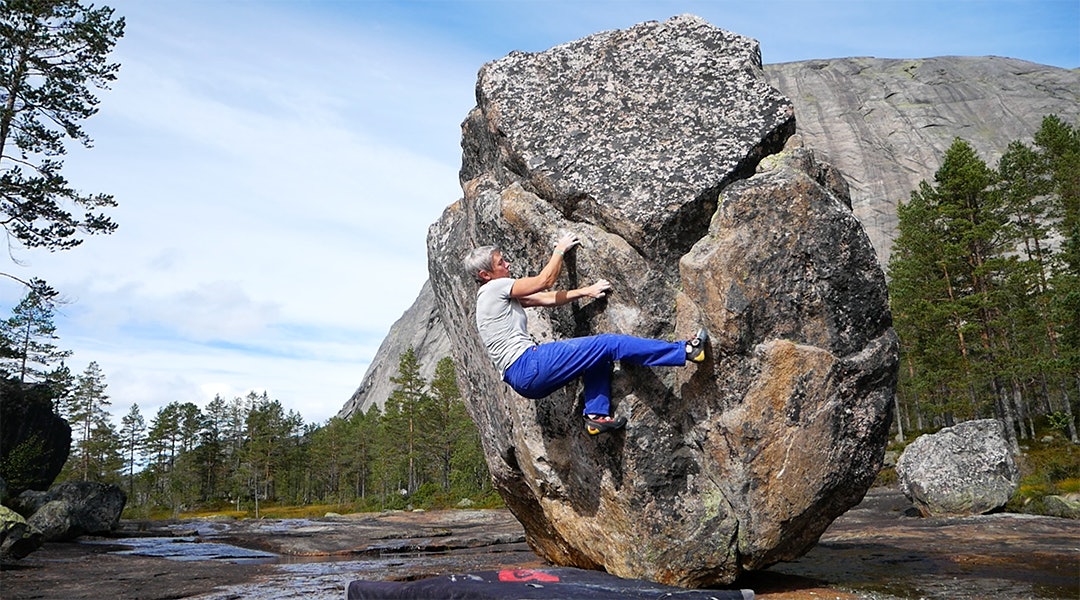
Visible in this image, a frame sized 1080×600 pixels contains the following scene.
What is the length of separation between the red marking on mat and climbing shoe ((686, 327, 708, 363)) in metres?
2.51

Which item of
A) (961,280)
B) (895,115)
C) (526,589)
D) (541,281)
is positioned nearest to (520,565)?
(526,589)

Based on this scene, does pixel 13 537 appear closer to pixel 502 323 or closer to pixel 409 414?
pixel 502 323

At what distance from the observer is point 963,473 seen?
1766 centimetres

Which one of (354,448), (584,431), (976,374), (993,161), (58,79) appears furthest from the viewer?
(993,161)

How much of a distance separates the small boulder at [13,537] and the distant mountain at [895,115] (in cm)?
10329

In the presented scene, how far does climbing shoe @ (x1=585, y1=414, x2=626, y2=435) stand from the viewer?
22.6 ft

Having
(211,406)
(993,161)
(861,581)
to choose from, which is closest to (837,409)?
(861,581)

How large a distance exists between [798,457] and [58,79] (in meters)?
27.4

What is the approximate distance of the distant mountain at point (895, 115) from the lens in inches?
4417

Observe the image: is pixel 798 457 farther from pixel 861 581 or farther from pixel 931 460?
pixel 931 460

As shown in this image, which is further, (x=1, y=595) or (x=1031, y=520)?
(x=1031, y=520)

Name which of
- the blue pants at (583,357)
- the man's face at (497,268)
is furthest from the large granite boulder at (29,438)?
the blue pants at (583,357)

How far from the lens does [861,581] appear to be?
7.92 metres

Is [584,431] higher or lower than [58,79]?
lower
